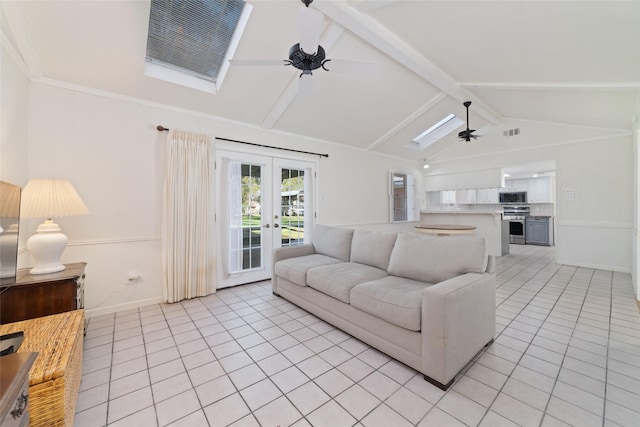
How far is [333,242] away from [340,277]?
0.99 m

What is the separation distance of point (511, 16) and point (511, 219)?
7.41 meters

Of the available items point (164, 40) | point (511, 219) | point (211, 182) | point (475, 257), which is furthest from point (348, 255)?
point (511, 219)

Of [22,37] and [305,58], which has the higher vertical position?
[22,37]

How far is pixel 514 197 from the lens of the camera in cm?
801

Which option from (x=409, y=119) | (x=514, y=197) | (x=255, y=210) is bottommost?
(x=255, y=210)

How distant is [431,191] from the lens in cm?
773

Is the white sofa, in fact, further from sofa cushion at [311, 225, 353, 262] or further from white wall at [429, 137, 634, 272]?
white wall at [429, 137, 634, 272]

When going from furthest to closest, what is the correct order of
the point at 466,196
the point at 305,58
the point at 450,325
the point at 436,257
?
the point at 466,196
the point at 436,257
the point at 305,58
the point at 450,325

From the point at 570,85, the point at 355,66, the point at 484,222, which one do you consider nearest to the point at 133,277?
the point at 355,66

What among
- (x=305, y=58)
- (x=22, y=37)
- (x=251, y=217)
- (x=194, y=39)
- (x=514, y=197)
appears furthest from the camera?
(x=514, y=197)

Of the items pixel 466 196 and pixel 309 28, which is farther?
pixel 466 196

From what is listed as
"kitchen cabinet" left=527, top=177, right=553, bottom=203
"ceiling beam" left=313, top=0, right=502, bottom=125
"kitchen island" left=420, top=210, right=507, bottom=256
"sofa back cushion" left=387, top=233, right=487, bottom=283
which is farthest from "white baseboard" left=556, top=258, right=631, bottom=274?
"sofa back cushion" left=387, top=233, right=487, bottom=283

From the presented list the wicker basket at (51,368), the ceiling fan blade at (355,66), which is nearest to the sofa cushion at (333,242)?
the ceiling fan blade at (355,66)

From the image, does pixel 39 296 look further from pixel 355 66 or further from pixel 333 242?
pixel 355 66
